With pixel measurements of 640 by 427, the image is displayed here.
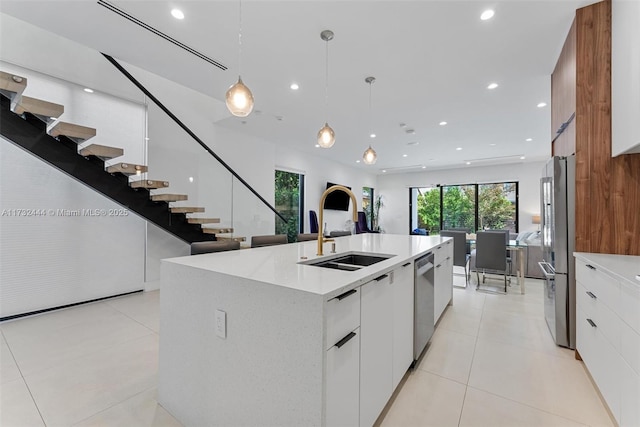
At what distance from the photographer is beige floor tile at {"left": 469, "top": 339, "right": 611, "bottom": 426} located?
1.71 meters

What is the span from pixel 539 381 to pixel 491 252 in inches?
111

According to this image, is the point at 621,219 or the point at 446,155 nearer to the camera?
the point at 621,219

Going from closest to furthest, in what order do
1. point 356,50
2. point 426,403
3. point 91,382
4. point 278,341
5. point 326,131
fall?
point 278,341, point 426,403, point 91,382, point 356,50, point 326,131

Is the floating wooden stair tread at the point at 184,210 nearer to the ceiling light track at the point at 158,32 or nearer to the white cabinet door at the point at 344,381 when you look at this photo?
the ceiling light track at the point at 158,32

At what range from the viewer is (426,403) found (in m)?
1.75

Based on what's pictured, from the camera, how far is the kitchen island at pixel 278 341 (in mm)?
1070

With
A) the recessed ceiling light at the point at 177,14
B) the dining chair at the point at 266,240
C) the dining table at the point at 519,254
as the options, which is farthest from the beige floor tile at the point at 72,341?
the dining table at the point at 519,254

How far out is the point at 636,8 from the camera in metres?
1.73

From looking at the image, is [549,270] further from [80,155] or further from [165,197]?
[80,155]

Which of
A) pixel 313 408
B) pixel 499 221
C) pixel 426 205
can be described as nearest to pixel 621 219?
pixel 313 408

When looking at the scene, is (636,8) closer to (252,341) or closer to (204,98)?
(252,341)

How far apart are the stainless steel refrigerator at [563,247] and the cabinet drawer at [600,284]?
195 mm

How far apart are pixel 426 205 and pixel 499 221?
2401 mm

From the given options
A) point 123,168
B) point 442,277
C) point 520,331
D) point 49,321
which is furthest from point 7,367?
point 520,331
